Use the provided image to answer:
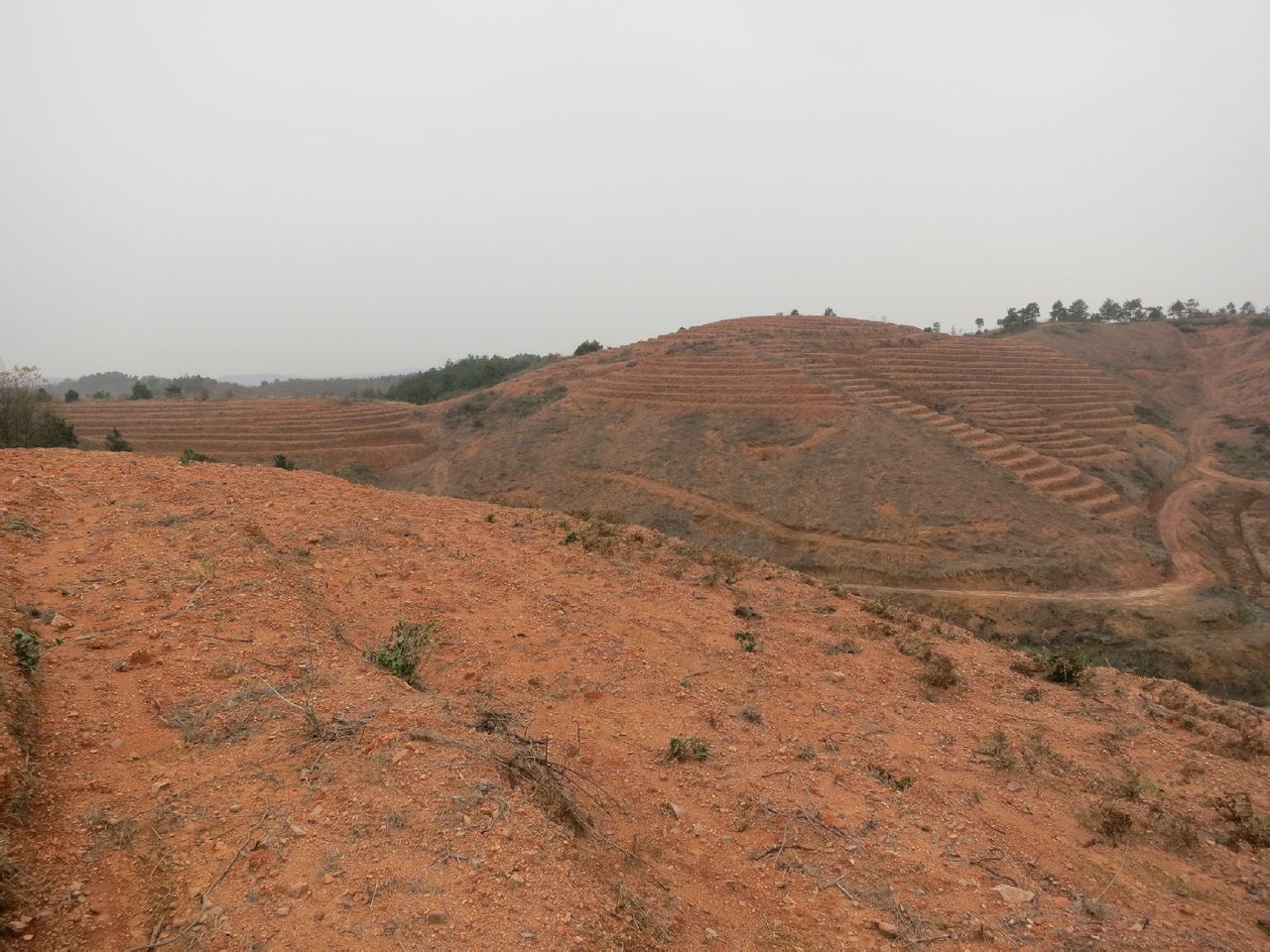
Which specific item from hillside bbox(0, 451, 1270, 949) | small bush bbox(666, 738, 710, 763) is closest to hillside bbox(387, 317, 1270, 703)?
hillside bbox(0, 451, 1270, 949)

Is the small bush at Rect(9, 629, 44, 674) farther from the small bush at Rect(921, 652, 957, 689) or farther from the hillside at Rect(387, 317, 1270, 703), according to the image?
the hillside at Rect(387, 317, 1270, 703)

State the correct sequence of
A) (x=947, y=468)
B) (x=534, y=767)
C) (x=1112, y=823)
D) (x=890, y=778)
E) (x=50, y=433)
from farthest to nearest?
(x=50, y=433)
(x=947, y=468)
(x=890, y=778)
(x=1112, y=823)
(x=534, y=767)

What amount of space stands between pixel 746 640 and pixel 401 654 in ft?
11.3

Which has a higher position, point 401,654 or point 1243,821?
point 401,654

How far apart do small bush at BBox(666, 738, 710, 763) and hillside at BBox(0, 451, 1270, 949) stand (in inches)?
3.5

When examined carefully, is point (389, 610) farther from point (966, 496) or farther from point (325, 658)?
point (966, 496)

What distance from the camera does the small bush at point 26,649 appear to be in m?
3.42

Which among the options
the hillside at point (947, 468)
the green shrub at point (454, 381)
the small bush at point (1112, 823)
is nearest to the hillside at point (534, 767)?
the small bush at point (1112, 823)

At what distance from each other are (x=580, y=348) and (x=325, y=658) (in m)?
39.3

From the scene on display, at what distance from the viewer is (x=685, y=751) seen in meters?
4.30

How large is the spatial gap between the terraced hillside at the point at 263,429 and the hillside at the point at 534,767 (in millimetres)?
24757

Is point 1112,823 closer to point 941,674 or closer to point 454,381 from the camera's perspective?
point 941,674

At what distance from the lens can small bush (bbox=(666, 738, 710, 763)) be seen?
14.0 ft

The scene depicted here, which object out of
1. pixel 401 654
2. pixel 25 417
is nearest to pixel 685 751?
pixel 401 654
